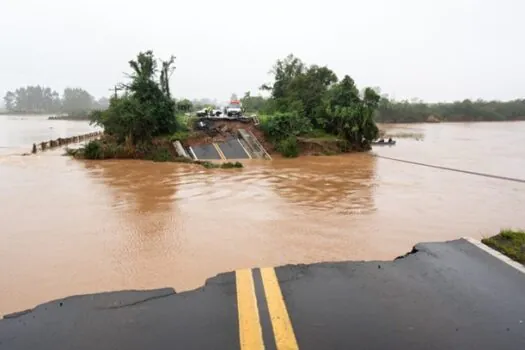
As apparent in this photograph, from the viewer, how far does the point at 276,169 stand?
18906 mm

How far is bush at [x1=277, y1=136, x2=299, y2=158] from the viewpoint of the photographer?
2361cm

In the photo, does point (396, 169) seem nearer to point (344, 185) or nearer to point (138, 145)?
point (344, 185)

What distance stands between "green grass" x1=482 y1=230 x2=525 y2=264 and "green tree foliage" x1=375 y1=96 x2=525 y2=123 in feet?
236

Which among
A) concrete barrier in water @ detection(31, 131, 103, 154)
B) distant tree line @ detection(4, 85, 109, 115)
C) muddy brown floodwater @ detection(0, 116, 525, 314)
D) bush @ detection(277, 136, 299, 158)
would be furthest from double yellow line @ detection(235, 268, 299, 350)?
distant tree line @ detection(4, 85, 109, 115)

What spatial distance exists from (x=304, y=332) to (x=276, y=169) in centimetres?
1616

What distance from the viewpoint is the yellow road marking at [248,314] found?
2695 millimetres

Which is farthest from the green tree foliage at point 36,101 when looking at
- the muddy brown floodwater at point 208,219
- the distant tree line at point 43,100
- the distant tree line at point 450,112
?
the muddy brown floodwater at point 208,219

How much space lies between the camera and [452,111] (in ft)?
259

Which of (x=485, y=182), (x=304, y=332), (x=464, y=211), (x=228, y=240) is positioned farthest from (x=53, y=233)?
(x=485, y=182)

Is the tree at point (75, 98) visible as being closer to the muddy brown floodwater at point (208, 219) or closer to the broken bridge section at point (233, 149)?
the broken bridge section at point (233, 149)

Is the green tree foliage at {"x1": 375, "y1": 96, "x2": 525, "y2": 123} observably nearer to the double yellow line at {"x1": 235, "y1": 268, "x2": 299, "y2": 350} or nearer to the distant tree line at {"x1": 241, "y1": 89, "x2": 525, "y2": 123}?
the distant tree line at {"x1": 241, "y1": 89, "x2": 525, "y2": 123}

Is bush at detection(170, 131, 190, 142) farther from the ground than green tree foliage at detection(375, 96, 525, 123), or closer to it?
closer to it

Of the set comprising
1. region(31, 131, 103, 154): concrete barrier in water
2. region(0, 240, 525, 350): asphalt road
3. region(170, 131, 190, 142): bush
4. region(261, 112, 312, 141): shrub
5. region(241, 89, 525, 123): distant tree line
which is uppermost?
region(241, 89, 525, 123): distant tree line

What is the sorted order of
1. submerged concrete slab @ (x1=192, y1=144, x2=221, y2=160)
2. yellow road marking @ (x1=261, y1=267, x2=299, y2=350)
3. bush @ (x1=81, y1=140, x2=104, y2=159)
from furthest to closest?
bush @ (x1=81, y1=140, x2=104, y2=159) < submerged concrete slab @ (x1=192, y1=144, x2=221, y2=160) < yellow road marking @ (x1=261, y1=267, x2=299, y2=350)
